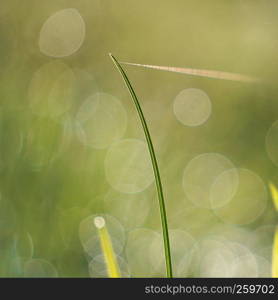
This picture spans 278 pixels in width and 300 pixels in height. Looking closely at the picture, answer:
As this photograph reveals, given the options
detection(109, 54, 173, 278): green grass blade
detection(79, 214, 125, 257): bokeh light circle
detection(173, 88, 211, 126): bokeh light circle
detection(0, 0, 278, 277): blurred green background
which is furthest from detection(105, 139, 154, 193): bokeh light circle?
detection(109, 54, 173, 278): green grass blade

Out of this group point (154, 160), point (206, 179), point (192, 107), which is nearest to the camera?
point (154, 160)

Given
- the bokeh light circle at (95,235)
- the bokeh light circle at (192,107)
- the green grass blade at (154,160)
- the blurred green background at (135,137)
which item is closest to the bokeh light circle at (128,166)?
the blurred green background at (135,137)

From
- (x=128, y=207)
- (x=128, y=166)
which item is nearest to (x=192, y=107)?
(x=128, y=166)

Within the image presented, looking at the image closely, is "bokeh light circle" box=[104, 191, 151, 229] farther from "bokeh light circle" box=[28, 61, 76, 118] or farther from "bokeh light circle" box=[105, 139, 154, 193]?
"bokeh light circle" box=[28, 61, 76, 118]

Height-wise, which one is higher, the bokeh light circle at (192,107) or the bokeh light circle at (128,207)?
the bokeh light circle at (192,107)

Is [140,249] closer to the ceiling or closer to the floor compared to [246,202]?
closer to the floor

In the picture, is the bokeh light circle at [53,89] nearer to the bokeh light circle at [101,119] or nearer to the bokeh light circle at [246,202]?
the bokeh light circle at [101,119]

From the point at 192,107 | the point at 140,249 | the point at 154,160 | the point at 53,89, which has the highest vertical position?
the point at 192,107

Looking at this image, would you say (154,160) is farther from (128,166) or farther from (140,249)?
(128,166)
